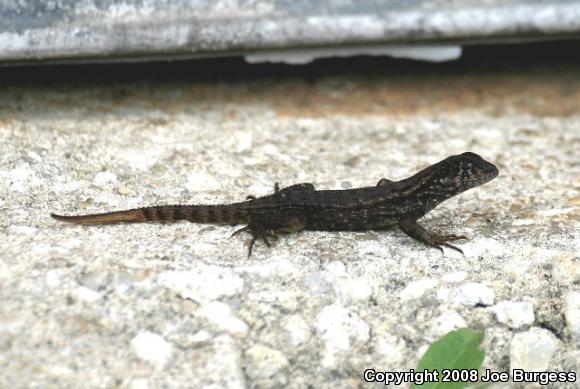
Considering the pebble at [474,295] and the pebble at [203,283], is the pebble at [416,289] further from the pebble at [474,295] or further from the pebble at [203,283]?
the pebble at [203,283]

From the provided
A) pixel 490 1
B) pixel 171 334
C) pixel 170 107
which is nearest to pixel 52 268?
pixel 171 334

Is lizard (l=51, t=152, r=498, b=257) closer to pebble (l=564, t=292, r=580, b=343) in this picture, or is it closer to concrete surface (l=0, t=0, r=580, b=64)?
pebble (l=564, t=292, r=580, b=343)

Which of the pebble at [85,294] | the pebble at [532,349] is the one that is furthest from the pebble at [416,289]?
the pebble at [85,294]

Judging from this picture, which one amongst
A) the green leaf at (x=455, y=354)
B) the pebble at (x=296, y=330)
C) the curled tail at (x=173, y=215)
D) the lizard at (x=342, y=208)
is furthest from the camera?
the lizard at (x=342, y=208)

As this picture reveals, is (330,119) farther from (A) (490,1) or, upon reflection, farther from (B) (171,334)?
(B) (171,334)

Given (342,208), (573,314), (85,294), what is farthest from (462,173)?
(85,294)

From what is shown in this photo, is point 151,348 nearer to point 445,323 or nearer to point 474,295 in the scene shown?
point 445,323
